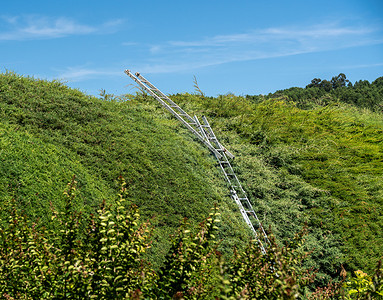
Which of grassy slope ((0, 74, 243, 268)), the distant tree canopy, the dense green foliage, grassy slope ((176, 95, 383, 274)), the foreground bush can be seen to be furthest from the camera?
the distant tree canopy

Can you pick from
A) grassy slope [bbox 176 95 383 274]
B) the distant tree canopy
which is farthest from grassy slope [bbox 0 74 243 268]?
the distant tree canopy

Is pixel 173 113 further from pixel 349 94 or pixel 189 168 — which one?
pixel 349 94

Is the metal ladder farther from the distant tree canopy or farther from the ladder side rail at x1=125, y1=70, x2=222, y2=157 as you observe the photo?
the distant tree canopy

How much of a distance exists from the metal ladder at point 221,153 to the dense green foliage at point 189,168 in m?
0.28

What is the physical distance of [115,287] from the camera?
3.50 metres

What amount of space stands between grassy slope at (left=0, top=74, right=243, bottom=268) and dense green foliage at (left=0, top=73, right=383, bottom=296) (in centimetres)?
3

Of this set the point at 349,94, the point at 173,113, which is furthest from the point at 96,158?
the point at 349,94

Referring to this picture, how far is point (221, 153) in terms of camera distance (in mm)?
11531

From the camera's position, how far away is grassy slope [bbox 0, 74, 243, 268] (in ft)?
22.4

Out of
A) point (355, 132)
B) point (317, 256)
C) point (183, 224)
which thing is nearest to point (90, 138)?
point (183, 224)

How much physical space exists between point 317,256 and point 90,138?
6497 millimetres

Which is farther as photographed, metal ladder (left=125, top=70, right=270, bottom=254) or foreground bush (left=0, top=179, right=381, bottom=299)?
metal ladder (left=125, top=70, right=270, bottom=254)

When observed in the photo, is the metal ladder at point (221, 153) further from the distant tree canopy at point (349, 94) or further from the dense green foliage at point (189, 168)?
the distant tree canopy at point (349, 94)

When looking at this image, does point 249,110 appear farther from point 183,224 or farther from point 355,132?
point 183,224
